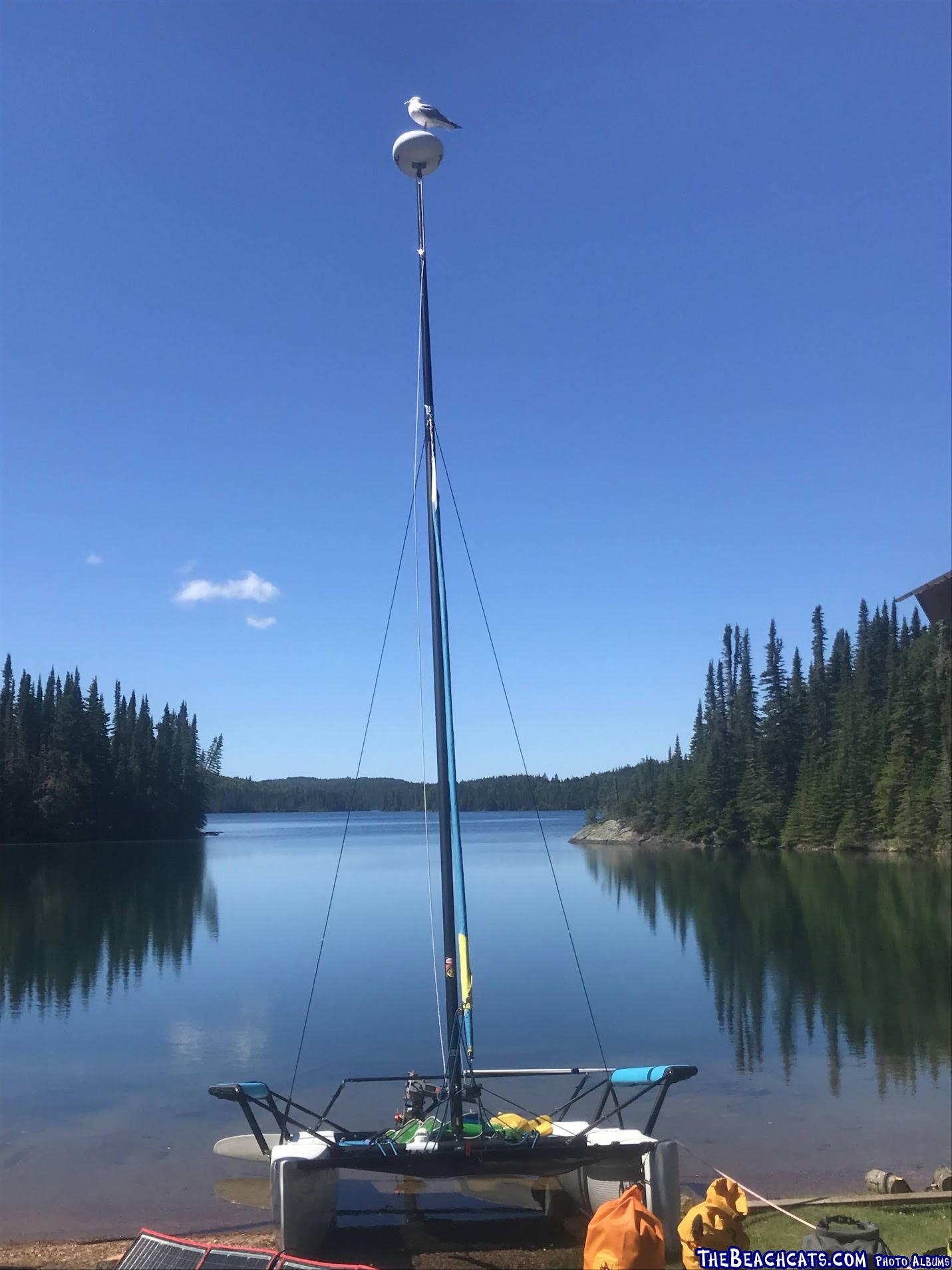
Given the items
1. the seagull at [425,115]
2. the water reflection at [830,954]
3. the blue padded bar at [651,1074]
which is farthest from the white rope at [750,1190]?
the seagull at [425,115]

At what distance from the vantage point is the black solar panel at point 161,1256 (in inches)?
261

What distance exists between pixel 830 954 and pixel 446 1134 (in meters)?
24.8

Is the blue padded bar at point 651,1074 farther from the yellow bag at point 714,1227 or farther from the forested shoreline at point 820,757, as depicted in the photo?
the forested shoreline at point 820,757

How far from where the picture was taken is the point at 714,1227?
757 centimetres

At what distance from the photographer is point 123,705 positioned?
128625 millimetres

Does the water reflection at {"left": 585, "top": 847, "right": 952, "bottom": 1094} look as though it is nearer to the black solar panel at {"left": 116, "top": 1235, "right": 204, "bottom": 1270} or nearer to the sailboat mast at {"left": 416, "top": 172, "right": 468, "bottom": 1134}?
the sailboat mast at {"left": 416, "top": 172, "right": 468, "bottom": 1134}

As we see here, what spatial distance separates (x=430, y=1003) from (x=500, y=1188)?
13885 millimetres

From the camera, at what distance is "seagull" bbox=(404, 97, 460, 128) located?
35.9 ft

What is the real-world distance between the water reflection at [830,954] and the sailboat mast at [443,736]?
10.4 m

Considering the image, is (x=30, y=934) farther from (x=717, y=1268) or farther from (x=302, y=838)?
(x=302, y=838)

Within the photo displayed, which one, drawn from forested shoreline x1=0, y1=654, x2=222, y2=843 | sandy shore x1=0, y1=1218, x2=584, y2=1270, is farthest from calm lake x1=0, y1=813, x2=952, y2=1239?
forested shoreline x1=0, y1=654, x2=222, y2=843

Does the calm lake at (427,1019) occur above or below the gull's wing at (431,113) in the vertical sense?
below

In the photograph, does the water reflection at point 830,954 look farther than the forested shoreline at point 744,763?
No

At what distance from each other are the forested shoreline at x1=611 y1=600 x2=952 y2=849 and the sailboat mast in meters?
59.0
